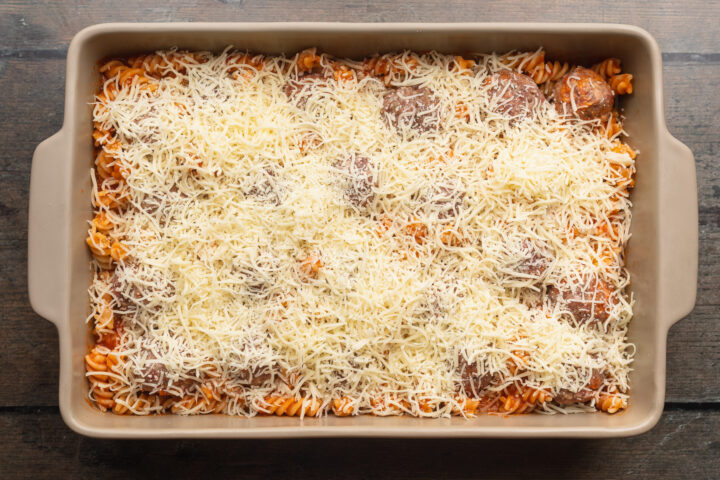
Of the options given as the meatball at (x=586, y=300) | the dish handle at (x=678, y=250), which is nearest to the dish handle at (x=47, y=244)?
the meatball at (x=586, y=300)

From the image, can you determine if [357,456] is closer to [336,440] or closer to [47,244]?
[336,440]

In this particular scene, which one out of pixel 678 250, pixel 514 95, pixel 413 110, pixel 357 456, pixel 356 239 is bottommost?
pixel 357 456

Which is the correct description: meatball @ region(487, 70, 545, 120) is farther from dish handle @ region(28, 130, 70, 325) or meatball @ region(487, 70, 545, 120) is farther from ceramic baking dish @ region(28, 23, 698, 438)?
dish handle @ region(28, 130, 70, 325)

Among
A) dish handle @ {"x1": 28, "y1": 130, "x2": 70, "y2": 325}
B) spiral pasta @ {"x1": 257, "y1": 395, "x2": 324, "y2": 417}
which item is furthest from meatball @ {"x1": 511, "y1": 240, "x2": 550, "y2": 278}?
dish handle @ {"x1": 28, "y1": 130, "x2": 70, "y2": 325}

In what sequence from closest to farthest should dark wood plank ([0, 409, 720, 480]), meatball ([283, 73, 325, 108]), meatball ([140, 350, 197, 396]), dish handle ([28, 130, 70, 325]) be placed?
dish handle ([28, 130, 70, 325]) → meatball ([140, 350, 197, 396]) → meatball ([283, 73, 325, 108]) → dark wood plank ([0, 409, 720, 480])

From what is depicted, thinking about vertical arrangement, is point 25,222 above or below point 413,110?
below

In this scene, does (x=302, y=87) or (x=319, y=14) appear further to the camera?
(x=319, y=14)

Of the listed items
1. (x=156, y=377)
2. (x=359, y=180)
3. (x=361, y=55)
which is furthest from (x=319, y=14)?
(x=156, y=377)

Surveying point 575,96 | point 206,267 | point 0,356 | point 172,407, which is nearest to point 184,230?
point 206,267
